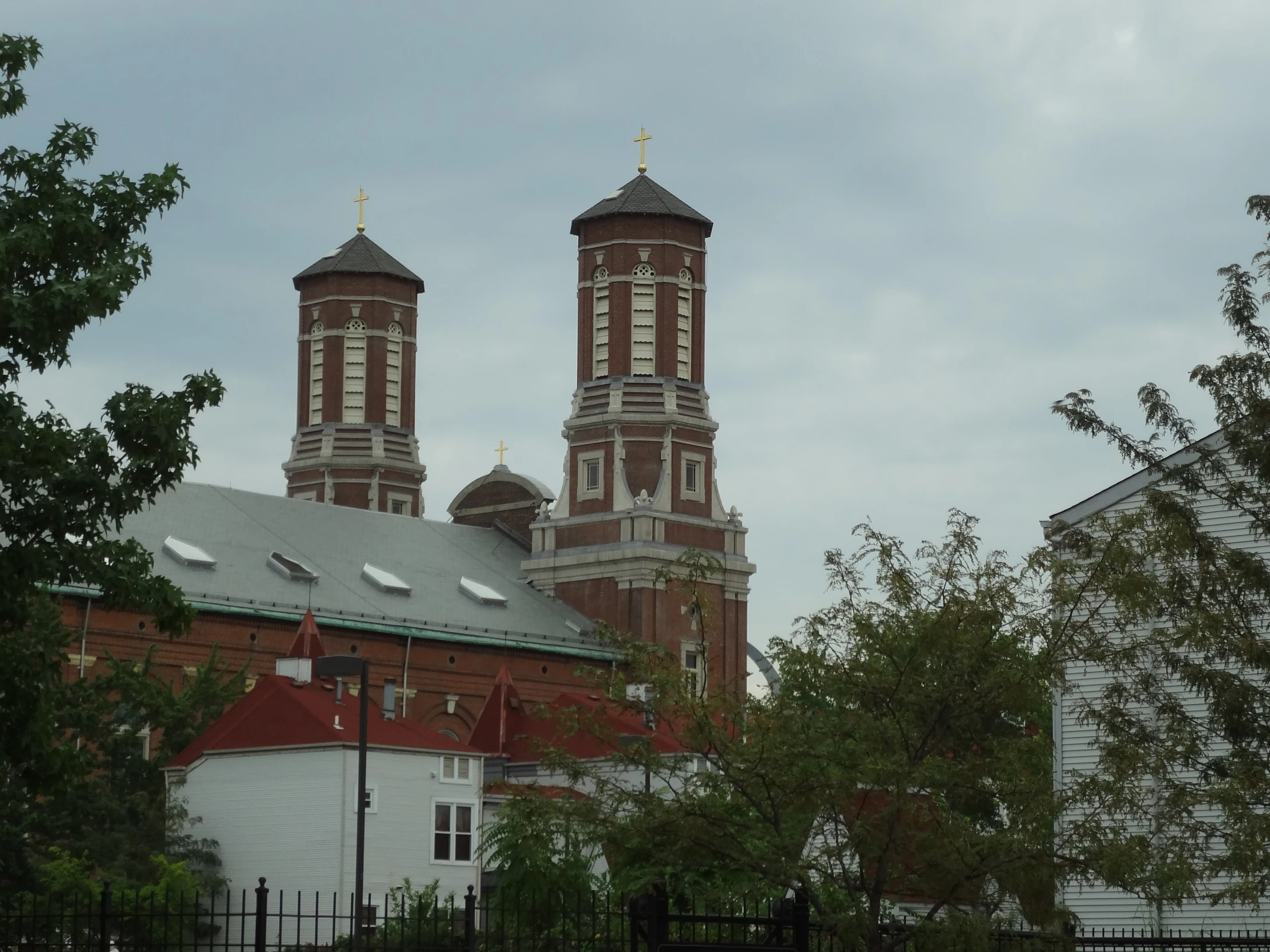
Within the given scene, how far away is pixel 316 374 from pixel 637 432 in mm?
17932

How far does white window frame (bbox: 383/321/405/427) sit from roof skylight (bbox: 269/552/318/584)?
19112 millimetres

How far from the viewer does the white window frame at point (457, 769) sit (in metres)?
56.6

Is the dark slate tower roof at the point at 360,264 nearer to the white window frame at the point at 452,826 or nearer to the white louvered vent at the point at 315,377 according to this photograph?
the white louvered vent at the point at 315,377

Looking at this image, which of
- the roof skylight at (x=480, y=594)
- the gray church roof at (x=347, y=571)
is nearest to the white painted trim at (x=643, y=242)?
the gray church roof at (x=347, y=571)

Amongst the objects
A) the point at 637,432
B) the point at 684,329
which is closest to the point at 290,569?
the point at 637,432

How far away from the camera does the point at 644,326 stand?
88312 mm

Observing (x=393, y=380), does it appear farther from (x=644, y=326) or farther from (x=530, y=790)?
(x=530, y=790)

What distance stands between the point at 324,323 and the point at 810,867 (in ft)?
265

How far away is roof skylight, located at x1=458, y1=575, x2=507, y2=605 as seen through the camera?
8456cm

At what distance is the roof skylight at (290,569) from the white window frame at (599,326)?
50.6 ft

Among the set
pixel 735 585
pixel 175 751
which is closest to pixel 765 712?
pixel 175 751

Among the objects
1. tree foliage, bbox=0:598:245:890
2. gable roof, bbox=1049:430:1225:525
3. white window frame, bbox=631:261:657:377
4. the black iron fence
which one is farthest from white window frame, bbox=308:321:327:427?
the black iron fence

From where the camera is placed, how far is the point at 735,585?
87938mm

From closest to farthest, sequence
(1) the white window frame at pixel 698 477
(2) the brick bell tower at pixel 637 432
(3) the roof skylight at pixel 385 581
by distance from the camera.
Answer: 1. (3) the roof skylight at pixel 385 581
2. (2) the brick bell tower at pixel 637 432
3. (1) the white window frame at pixel 698 477
